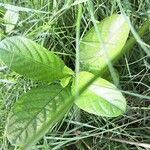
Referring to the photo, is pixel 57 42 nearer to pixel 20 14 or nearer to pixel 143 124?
pixel 20 14

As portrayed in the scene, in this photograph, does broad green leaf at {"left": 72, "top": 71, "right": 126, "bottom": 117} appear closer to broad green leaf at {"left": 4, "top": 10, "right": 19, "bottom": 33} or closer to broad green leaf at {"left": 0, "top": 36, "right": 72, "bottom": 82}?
broad green leaf at {"left": 0, "top": 36, "right": 72, "bottom": 82}

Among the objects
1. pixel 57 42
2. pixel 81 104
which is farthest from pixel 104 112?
pixel 57 42

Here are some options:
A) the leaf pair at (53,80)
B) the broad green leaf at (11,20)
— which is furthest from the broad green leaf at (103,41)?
the broad green leaf at (11,20)

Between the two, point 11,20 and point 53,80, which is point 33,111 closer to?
point 53,80

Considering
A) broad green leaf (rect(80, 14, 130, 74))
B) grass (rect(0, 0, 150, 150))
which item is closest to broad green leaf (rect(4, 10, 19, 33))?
grass (rect(0, 0, 150, 150))

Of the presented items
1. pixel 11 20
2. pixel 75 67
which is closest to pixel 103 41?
pixel 75 67

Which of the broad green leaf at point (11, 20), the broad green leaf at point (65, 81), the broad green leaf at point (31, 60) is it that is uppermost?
the broad green leaf at point (11, 20)

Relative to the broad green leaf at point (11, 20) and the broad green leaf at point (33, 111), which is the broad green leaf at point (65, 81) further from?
the broad green leaf at point (11, 20)
